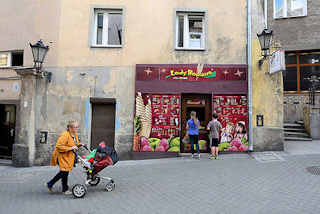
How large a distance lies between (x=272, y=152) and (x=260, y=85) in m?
2.52

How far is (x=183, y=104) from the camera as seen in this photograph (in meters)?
9.64

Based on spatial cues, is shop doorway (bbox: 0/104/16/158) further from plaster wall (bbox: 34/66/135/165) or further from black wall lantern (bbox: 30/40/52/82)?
black wall lantern (bbox: 30/40/52/82)

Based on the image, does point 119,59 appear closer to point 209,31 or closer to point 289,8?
point 209,31

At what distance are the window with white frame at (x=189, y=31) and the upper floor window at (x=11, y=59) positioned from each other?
276 inches

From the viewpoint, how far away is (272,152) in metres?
8.96

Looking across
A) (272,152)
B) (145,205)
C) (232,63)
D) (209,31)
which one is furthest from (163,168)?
(209,31)

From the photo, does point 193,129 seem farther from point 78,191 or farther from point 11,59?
point 11,59

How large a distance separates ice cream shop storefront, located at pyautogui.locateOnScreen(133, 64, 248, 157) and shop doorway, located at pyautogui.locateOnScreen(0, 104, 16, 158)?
232 inches

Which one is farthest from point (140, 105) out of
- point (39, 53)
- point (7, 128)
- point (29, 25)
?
point (7, 128)

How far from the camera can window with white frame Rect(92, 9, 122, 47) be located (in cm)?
998

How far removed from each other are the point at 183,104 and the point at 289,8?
11862mm

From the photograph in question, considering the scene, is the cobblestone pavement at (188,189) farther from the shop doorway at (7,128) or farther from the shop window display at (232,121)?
the shop doorway at (7,128)

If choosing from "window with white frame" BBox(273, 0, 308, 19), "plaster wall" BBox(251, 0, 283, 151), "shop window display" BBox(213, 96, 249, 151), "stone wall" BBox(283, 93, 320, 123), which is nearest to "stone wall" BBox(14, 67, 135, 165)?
"shop window display" BBox(213, 96, 249, 151)

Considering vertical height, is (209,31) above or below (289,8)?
below
